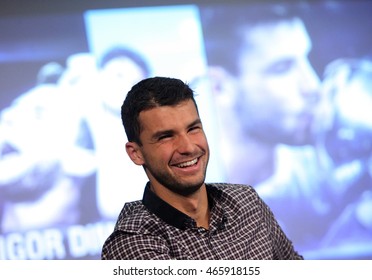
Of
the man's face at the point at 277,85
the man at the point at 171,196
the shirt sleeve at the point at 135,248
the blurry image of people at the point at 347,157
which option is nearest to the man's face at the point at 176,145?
the man at the point at 171,196

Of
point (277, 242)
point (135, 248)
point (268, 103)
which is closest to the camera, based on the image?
point (135, 248)

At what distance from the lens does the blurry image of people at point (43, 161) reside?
143 inches

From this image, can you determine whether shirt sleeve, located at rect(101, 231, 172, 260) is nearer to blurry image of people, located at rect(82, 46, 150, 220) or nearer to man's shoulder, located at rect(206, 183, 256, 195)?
man's shoulder, located at rect(206, 183, 256, 195)

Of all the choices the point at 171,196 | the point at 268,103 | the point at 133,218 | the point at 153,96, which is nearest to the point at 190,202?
the point at 171,196

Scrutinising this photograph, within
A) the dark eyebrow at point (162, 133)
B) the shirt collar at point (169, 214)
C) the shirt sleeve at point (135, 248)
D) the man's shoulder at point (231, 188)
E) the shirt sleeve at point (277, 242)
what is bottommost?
the shirt sleeve at point (277, 242)

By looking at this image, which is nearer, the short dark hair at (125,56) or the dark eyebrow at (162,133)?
the dark eyebrow at (162,133)

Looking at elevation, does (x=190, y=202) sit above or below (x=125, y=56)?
below

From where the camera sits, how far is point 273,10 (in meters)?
3.87

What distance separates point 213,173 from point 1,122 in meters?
1.32

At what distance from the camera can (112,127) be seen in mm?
3701

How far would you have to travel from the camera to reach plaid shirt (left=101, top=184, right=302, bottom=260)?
1.54 m

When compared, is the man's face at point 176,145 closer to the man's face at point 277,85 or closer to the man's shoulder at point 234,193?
the man's shoulder at point 234,193

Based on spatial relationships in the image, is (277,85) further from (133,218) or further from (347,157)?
(133,218)

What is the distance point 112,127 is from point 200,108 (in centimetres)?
54
